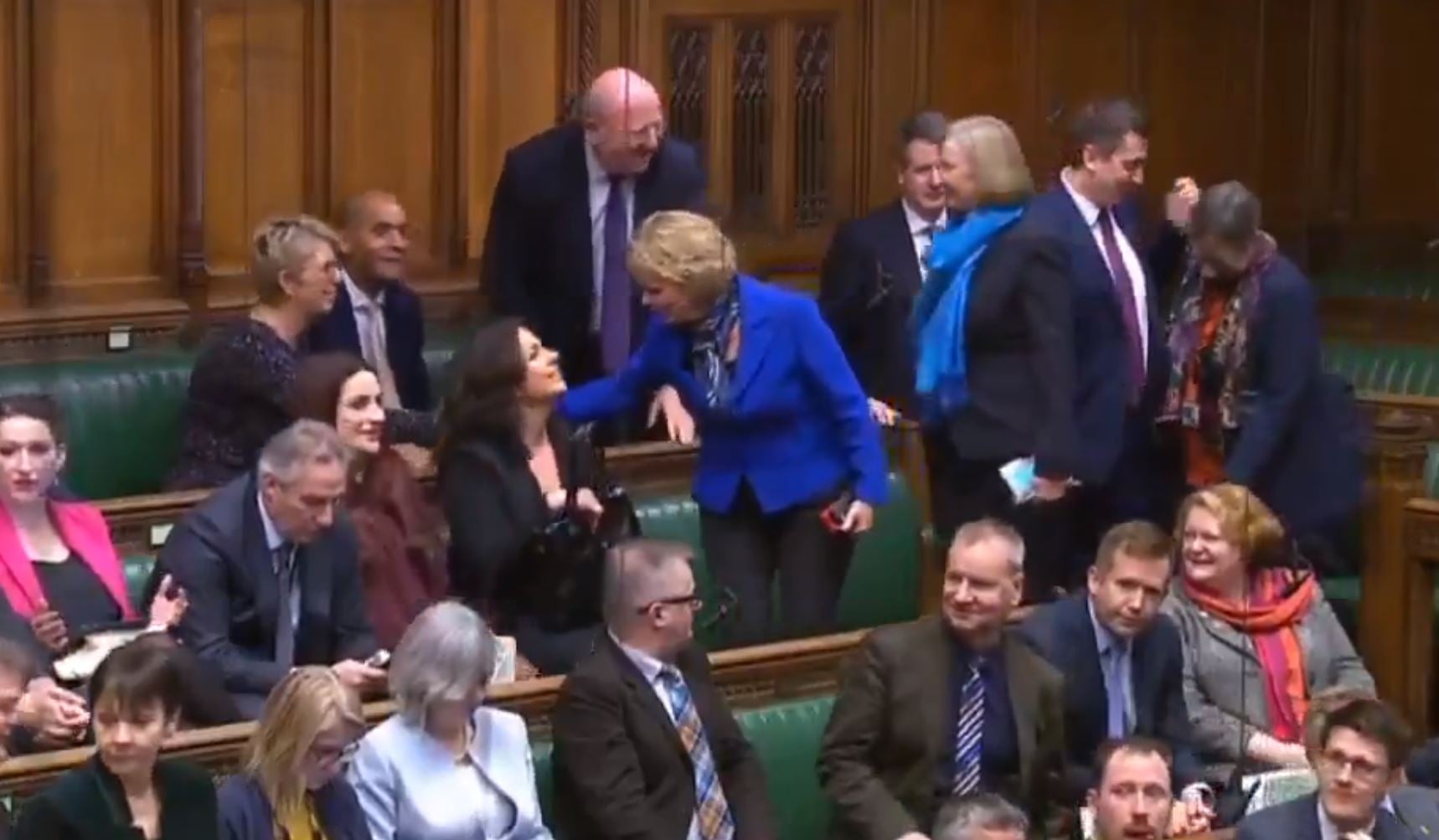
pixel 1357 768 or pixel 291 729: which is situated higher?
pixel 291 729

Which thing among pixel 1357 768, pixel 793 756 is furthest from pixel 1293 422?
pixel 793 756

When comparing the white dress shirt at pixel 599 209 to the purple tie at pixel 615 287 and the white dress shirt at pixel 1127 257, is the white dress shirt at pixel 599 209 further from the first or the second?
the white dress shirt at pixel 1127 257

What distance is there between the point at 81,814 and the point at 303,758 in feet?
1.22

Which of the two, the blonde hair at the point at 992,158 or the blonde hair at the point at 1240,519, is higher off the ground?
the blonde hair at the point at 992,158

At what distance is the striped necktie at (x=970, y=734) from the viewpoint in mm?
5828

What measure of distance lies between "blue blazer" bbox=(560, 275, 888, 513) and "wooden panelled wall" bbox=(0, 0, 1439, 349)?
192cm

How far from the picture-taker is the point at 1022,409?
21.3 ft

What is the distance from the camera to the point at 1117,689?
6.20 meters

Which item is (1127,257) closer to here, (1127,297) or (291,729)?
(1127,297)

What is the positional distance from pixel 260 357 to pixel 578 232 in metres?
0.93

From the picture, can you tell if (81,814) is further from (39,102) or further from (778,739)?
(39,102)

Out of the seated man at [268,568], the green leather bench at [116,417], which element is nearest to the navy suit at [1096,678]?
the seated man at [268,568]

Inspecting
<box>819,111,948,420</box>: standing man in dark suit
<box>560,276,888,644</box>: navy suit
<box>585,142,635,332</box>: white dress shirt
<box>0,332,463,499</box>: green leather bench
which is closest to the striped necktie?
<box>560,276,888,644</box>: navy suit

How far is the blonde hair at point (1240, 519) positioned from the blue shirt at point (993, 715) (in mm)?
742
